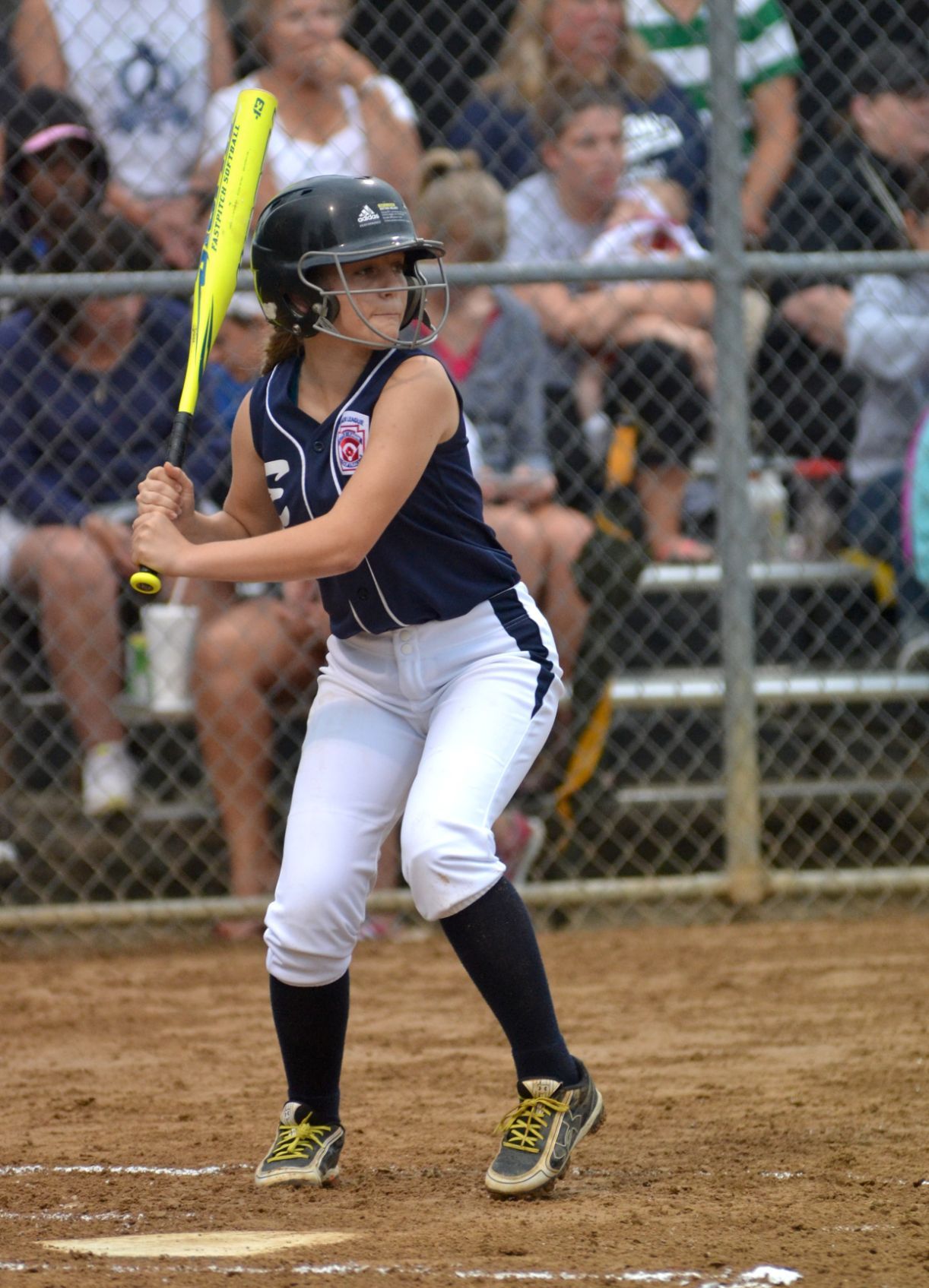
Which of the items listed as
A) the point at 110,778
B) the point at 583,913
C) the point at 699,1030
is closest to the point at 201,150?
the point at 110,778

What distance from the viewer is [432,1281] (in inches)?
84.7

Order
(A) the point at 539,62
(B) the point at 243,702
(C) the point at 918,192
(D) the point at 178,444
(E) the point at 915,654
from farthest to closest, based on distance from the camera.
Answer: (A) the point at 539,62 < (C) the point at 918,192 < (E) the point at 915,654 < (B) the point at 243,702 < (D) the point at 178,444

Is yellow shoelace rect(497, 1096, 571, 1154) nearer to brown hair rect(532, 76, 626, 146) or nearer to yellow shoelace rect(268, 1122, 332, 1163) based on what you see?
yellow shoelace rect(268, 1122, 332, 1163)

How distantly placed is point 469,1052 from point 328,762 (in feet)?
4.49

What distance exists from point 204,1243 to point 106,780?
107 inches

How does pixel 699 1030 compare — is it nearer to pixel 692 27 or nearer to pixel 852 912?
pixel 852 912

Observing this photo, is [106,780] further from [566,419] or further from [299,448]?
[299,448]

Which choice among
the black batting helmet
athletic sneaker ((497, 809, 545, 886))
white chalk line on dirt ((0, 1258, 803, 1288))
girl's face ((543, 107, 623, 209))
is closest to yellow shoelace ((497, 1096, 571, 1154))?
white chalk line on dirt ((0, 1258, 803, 1288))

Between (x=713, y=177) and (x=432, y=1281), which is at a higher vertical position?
(x=713, y=177)

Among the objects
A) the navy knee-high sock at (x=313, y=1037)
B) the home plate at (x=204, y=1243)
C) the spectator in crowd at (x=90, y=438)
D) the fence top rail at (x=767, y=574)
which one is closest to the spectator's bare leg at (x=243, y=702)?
the spectator in crowd at (x=90, y=438)

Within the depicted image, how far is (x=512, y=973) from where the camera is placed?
270 centimetres

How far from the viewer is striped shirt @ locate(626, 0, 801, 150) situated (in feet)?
18.8

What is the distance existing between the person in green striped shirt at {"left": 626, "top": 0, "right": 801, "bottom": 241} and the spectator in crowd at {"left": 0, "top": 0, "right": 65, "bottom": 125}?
1.95 m

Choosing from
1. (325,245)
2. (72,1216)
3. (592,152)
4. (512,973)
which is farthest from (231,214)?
(592,152)
